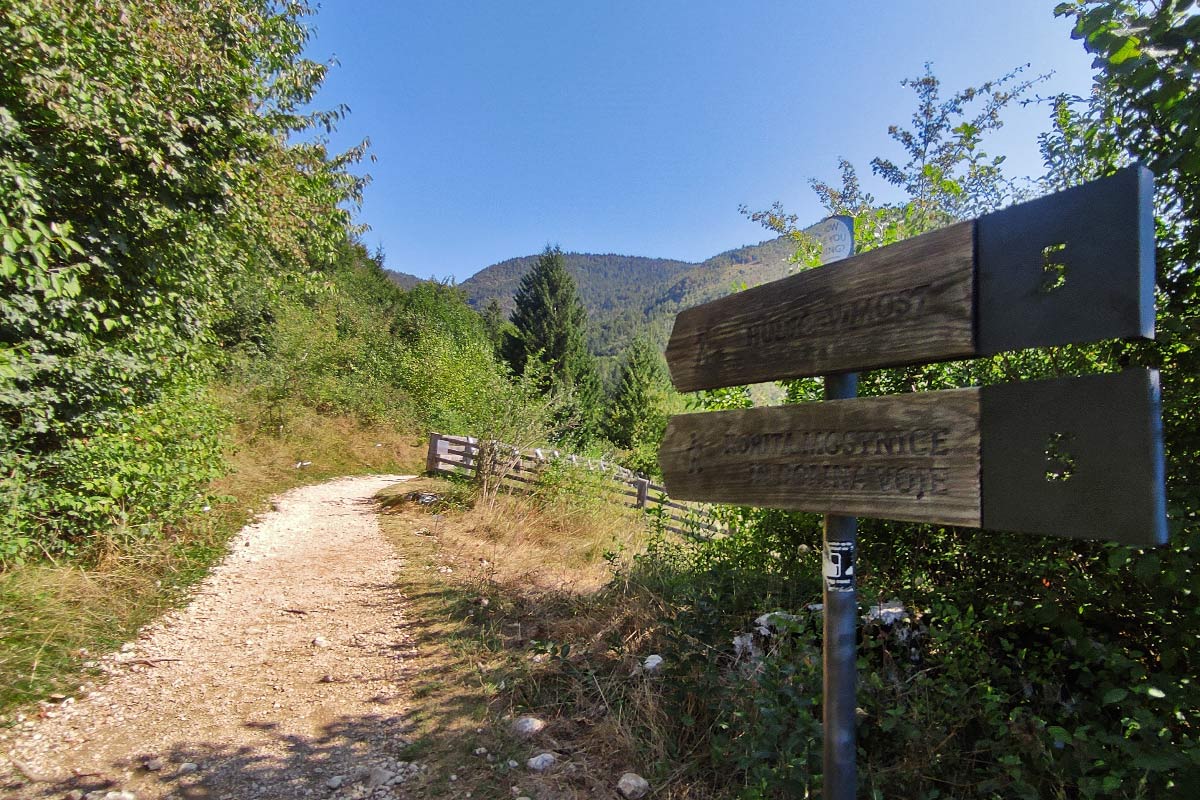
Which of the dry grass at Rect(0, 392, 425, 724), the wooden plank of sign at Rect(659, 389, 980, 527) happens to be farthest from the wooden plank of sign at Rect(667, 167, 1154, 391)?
the dry grass at Rect(0, 392, 425, 724)

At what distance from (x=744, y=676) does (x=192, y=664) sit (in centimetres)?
376

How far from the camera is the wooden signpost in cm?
108

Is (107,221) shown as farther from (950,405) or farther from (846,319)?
(950,405)

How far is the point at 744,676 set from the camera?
2707mm

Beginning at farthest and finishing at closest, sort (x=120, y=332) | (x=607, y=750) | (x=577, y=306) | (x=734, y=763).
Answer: (x=577, y=306) → (x=120, y=332) → (x=607, y=750) → (x=734, y=763)

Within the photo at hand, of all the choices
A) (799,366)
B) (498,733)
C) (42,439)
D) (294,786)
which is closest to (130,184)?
(42,439)

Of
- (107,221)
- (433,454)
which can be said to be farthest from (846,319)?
(433,454)

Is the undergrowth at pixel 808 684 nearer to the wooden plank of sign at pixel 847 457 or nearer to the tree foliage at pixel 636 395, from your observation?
the wooden plank of sign at pixel 847 457

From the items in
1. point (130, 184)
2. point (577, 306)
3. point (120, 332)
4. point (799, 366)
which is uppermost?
point (577, 306)

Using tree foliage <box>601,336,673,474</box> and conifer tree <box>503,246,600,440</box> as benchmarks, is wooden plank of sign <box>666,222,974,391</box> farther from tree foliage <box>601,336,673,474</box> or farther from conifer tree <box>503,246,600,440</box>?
conifer tree <box>503,246,600,440</box>

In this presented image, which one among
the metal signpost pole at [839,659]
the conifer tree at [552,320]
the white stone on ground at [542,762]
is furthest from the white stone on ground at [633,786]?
the conifer tree at [552,320]

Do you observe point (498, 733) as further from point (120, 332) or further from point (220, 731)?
point (120, 332)

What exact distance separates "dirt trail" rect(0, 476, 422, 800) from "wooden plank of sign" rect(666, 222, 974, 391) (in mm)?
2573

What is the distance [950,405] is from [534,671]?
3.02m
